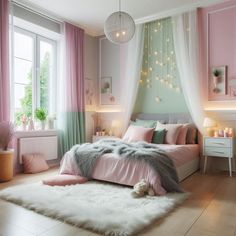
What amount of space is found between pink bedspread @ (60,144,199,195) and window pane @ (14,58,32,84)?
182 centimetres

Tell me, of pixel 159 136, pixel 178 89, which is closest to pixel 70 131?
pixel 159 136

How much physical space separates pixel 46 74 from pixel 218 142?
347cm

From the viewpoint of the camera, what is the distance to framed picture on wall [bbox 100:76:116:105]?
5.53 metres

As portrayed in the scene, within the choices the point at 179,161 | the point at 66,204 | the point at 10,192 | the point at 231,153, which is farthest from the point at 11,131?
the point at 231,153

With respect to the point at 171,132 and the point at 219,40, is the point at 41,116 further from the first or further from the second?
the point at 219,40

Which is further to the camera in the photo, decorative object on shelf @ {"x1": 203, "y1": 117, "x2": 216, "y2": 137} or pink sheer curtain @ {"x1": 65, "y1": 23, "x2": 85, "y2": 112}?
pink sheer curtain @ {"x1": 65, "y1": 23, "x2": 85, "y2": 112}

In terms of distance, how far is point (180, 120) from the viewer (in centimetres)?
447

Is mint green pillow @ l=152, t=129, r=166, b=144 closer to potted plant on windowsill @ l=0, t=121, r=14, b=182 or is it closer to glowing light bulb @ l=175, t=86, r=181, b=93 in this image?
glowing light bulb @ l=175, t=86, r=181, b=93

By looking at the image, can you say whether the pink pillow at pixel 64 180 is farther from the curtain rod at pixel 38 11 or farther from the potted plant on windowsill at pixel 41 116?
the curtain rod at pixel 38 11

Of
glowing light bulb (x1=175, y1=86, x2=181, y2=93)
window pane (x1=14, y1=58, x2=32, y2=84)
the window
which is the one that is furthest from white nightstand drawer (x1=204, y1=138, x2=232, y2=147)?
window pane (x1=14, y1=58, x2=32, y2=84)

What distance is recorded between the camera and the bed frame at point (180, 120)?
353cm

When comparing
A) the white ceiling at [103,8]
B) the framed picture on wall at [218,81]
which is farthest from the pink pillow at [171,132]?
the white ceiling at [103,8]

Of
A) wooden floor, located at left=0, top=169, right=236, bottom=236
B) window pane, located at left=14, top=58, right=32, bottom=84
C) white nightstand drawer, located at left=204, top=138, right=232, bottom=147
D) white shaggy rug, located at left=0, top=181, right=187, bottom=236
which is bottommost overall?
wooden floor, located at left=0, top=169, right=236, bottom=236

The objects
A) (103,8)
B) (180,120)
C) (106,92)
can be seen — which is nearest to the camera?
(103,8)
